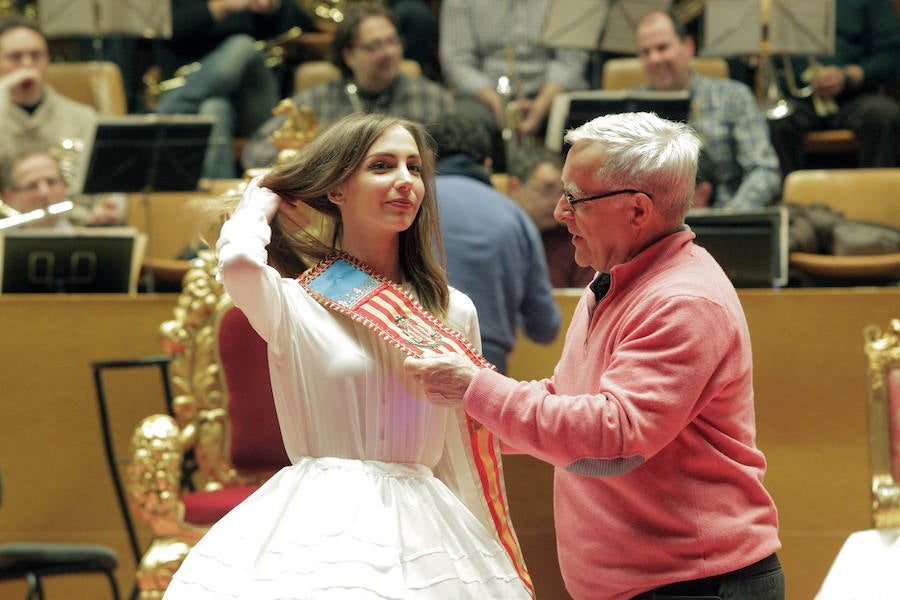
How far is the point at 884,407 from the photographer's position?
309cm

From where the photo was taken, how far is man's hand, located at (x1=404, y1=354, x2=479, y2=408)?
7.25ft

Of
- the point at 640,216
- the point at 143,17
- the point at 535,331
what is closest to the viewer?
→ the point at 640,216

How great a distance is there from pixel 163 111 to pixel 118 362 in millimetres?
2537

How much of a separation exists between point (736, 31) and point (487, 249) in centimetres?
282

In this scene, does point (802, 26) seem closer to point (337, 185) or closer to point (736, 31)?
point (736, 31)

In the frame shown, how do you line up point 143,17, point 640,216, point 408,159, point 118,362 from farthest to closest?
point 143,17, point 118,362, point 408,159, point 640,216

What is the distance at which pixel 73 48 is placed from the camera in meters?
8.00

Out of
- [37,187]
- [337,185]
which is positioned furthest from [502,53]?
[337,185]

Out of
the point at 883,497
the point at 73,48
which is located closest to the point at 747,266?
the point at 883,497

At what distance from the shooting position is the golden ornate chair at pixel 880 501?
2566mm

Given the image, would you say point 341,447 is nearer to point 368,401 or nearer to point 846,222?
point 368,401

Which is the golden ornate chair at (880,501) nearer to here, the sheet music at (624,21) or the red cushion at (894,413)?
the red cushion at (894,413)

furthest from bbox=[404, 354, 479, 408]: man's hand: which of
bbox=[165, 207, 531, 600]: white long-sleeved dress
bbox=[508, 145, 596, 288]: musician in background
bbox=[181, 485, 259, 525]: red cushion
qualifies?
bbox=[508, 145, 596, 288]: musician in background

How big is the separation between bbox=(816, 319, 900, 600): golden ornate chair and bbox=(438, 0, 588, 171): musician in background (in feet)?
11.6
